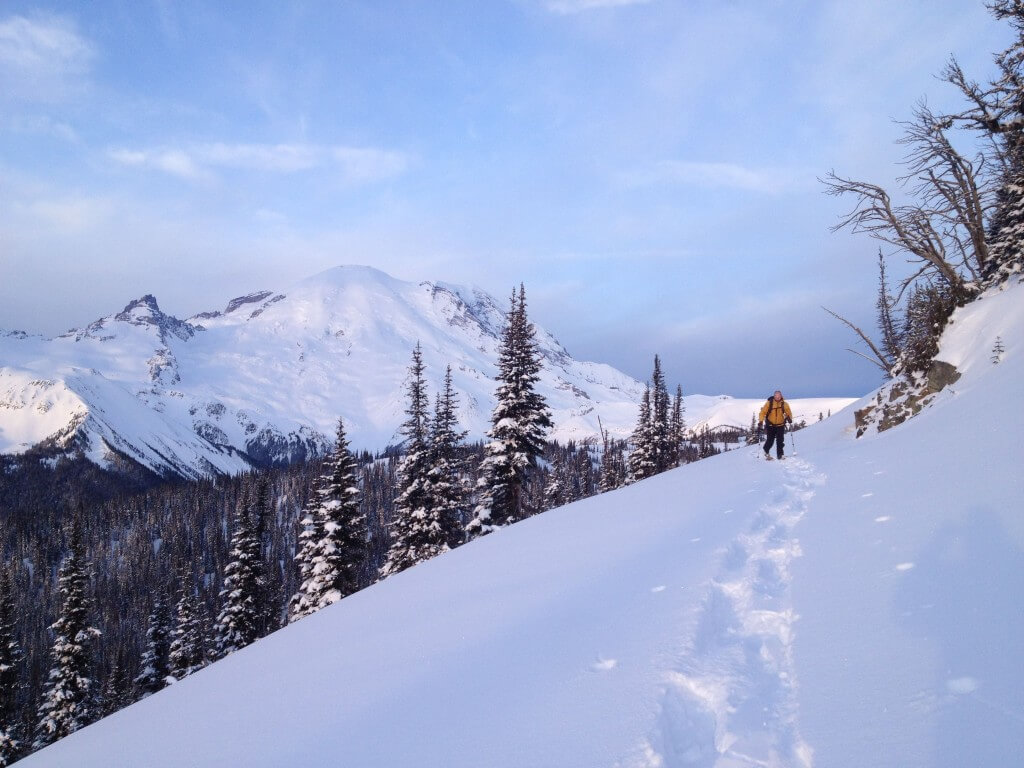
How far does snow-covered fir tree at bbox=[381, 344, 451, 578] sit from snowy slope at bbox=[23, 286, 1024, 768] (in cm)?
1444

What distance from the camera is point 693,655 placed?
425 centimetres

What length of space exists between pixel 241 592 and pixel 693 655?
94.7ft

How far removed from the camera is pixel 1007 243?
47.7ft

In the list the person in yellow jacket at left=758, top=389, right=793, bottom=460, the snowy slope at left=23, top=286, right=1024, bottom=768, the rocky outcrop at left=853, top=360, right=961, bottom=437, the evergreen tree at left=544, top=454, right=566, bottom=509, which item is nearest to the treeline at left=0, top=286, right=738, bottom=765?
the evergreen tree at left=544, top=454, right=566, bottom=509

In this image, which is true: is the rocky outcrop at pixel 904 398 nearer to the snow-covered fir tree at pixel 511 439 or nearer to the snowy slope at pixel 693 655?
the snowy slope at pixel 693 655

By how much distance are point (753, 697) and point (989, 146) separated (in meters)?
16.1

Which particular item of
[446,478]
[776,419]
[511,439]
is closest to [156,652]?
[446,478]

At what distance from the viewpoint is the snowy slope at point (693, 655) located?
306cm

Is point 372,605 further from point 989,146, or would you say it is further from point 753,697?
point 989,146

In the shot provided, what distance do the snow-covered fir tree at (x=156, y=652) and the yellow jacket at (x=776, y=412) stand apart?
37.3 m

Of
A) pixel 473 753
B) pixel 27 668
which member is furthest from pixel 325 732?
pixel 27 668

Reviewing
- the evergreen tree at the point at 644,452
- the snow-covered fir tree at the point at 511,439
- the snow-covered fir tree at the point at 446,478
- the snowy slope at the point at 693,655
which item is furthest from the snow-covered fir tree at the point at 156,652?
the evergreen tree at the point at 644,452

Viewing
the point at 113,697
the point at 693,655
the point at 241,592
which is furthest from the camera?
the point at 113,697

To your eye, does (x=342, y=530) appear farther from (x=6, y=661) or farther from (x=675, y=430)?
(x=675, y=430)
